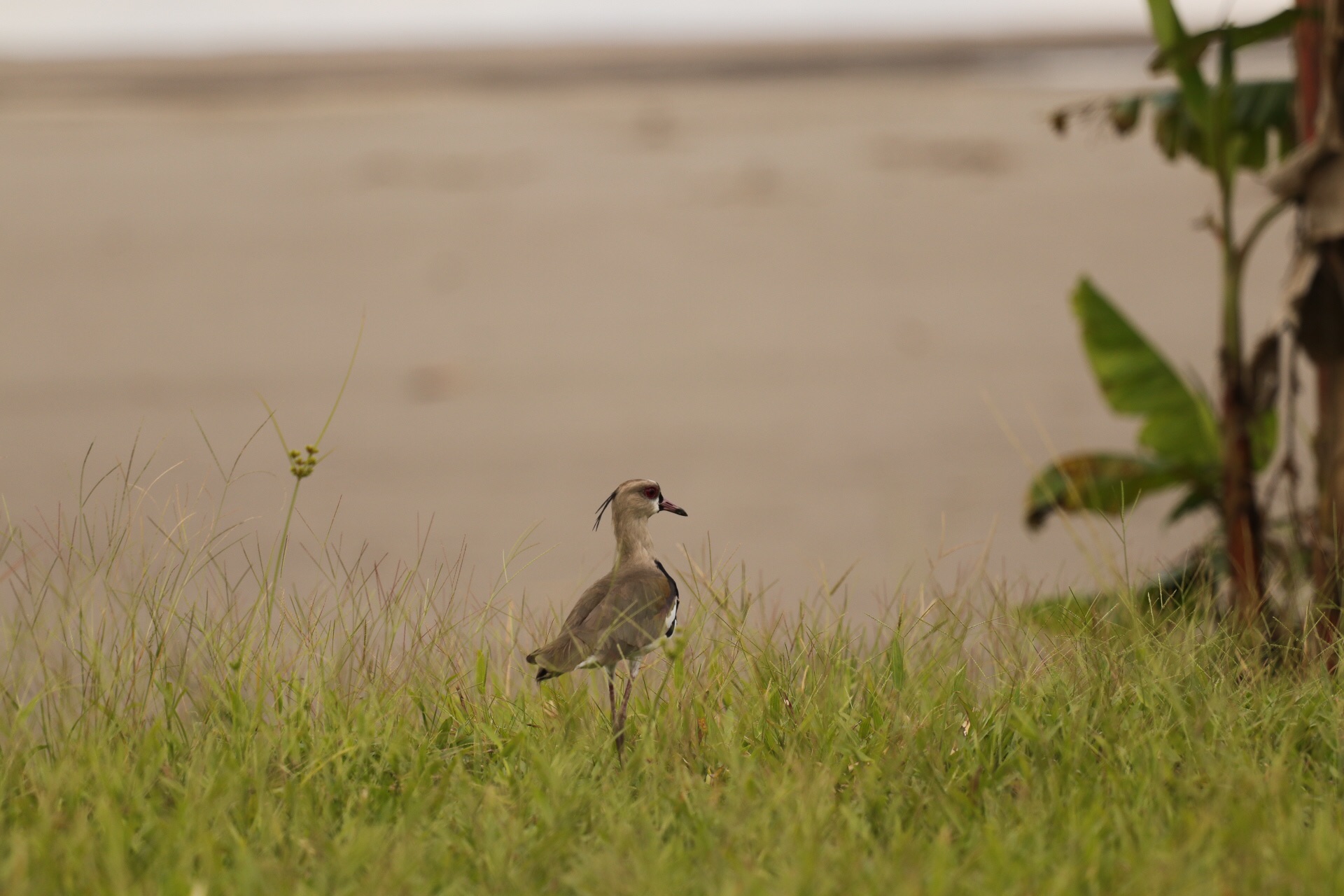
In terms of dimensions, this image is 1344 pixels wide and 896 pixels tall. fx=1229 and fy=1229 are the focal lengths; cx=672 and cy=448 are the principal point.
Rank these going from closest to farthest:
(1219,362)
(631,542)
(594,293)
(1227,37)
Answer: (631,542)
(1227,37)
(1219,362)
(594,293)

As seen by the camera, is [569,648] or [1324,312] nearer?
[569,648]

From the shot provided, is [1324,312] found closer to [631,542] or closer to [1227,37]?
[1227,37]

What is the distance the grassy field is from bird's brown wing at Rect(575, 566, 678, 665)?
0.19 ft

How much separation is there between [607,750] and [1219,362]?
2.25 meters

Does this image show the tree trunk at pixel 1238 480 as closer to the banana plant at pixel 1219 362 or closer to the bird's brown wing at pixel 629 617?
the banana plant at pixel 1219 362

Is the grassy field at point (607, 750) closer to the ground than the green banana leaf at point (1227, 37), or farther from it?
closer to the ground

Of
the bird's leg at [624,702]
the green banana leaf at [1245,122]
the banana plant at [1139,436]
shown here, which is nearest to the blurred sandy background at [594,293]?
the banana plant at [1139,436]

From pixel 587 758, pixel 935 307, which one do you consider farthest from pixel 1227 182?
pixel 935 307

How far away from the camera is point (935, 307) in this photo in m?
6.57

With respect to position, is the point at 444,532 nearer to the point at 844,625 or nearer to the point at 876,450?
the point at 876,450

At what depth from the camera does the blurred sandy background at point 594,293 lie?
5.53m

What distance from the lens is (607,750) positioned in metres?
1.85

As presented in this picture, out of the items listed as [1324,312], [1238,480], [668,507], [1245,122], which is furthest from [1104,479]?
[668,507]

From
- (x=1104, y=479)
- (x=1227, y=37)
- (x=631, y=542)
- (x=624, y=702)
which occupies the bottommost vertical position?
(x=1104, y=479)
